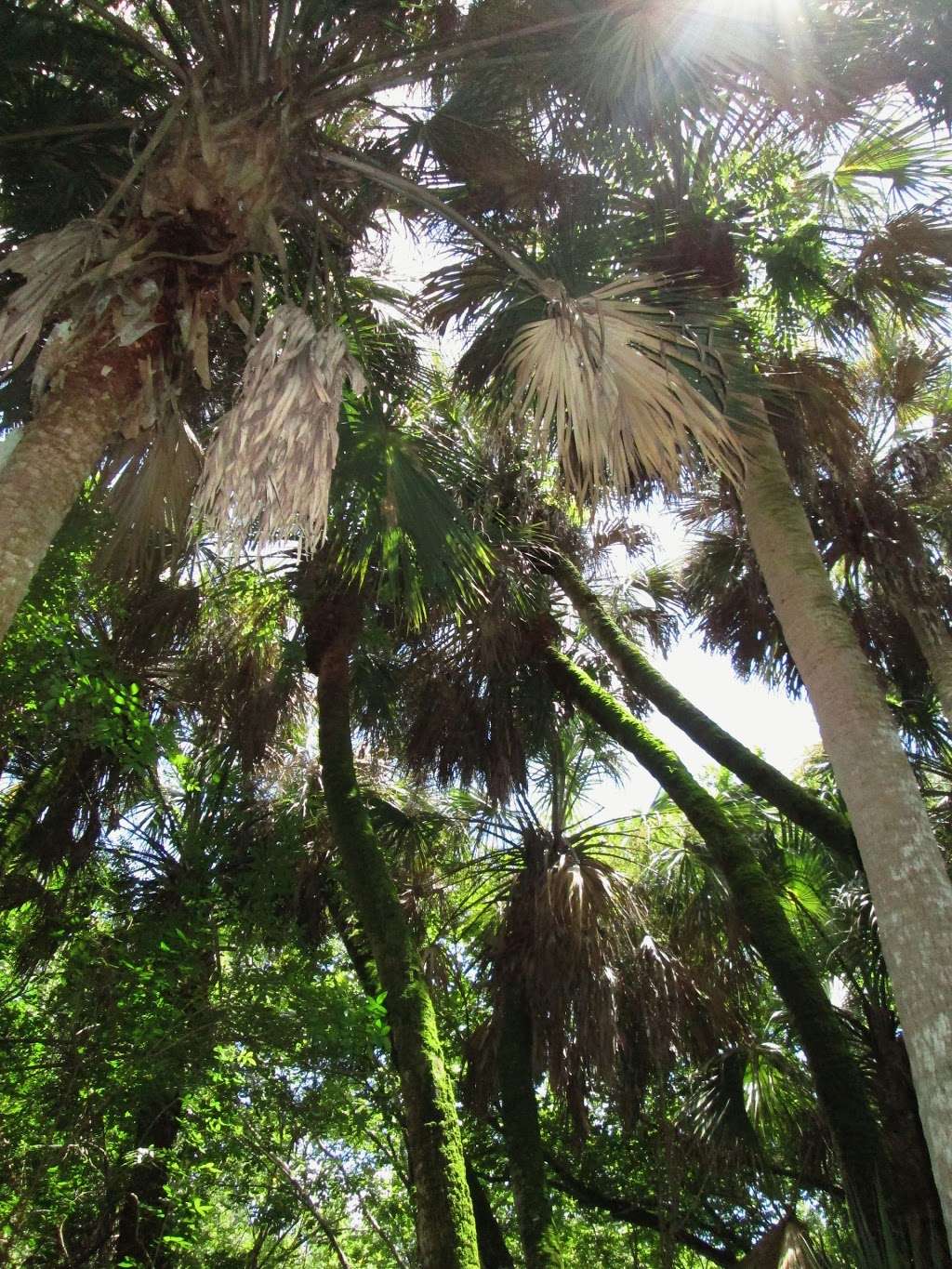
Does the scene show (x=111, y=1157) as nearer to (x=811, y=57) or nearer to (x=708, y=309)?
(x=708, y=309)

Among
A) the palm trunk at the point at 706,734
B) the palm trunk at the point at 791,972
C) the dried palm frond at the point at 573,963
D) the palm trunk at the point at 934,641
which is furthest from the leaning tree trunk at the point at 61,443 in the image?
the palm trunk at the point at 934,641

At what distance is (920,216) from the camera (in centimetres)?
627

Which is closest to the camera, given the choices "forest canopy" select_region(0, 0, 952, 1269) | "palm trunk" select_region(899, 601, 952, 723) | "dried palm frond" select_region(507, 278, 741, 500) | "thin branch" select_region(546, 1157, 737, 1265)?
"forest canopy" select_region(0, 0, 952, 1269)

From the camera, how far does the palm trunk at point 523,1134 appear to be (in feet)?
21.9

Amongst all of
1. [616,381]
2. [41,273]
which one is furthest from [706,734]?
[41,273]

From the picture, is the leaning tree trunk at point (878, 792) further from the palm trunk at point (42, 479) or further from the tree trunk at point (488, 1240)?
the tree trunk at point (488, 1240)

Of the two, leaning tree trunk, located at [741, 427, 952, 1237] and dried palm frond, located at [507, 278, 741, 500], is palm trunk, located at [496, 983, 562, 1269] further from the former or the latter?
dried palm frond, located at [507, 278, 741, 500]

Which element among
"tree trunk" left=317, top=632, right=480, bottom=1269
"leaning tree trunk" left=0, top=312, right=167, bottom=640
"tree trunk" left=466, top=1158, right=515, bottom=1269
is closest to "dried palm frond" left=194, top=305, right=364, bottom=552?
"leaning tree trunk" left=0, top=312, right=167, bottom=640

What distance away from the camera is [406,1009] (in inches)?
235

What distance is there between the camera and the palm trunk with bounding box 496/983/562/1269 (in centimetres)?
668

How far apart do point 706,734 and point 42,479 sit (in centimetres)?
532

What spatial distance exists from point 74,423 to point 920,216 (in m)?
5.53

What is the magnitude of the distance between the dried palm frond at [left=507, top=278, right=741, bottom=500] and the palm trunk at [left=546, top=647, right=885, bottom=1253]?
9.77 feet

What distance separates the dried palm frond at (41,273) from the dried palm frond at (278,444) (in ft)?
2.49
